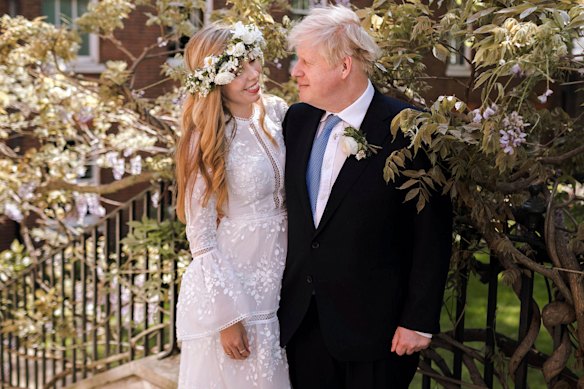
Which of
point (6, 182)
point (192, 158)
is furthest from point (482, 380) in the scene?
point (6, 182)

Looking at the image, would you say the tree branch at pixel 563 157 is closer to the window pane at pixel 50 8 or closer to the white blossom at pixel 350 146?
the white blossom at pixel 350 146

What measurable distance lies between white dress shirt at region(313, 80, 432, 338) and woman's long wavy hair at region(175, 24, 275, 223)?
38 centimetres

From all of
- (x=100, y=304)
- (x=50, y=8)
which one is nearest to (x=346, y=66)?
(x=100, y=304)

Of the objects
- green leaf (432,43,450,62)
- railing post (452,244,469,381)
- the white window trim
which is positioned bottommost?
the white window trim

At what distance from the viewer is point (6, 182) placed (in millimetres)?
6320

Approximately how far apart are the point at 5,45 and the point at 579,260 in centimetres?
483

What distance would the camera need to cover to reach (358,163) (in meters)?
2.83

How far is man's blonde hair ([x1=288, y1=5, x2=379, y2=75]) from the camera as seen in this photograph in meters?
2.82

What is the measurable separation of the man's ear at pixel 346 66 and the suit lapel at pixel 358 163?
16cm

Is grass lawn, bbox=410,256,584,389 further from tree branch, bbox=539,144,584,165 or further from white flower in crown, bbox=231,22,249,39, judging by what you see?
white flower in crown, bbox=231,22,249,39

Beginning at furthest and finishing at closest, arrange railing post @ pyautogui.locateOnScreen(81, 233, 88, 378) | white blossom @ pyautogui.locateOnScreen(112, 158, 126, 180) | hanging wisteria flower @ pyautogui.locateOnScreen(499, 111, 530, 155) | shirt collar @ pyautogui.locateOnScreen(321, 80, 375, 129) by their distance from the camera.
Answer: white blossom @ pyautogui.locateOnScreen(112, 158, 126, 180), railing post @ pyautogui.locateOnScreen(81, 233, 88, 378), shirt collar @ pyautogui.locateOnScreen(321, 80, 375, 129), hanging wisteria flower @ pyautogui.locateOnScreen(499, 111, 530, 155)

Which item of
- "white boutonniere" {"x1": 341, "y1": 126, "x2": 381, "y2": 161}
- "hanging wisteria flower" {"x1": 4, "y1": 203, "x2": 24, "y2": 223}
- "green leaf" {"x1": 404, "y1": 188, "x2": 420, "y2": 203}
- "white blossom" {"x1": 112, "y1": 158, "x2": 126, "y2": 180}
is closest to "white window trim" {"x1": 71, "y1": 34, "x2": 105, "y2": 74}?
"hanging wisteria flower" {"x1": 4, "y1": 203, "x2": 24, "y2": 223}

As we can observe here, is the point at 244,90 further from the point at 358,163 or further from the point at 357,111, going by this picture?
the point at 358,163

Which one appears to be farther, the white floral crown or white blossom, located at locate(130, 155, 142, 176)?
white blossom, located at locate(130, 155, 142, 176)
